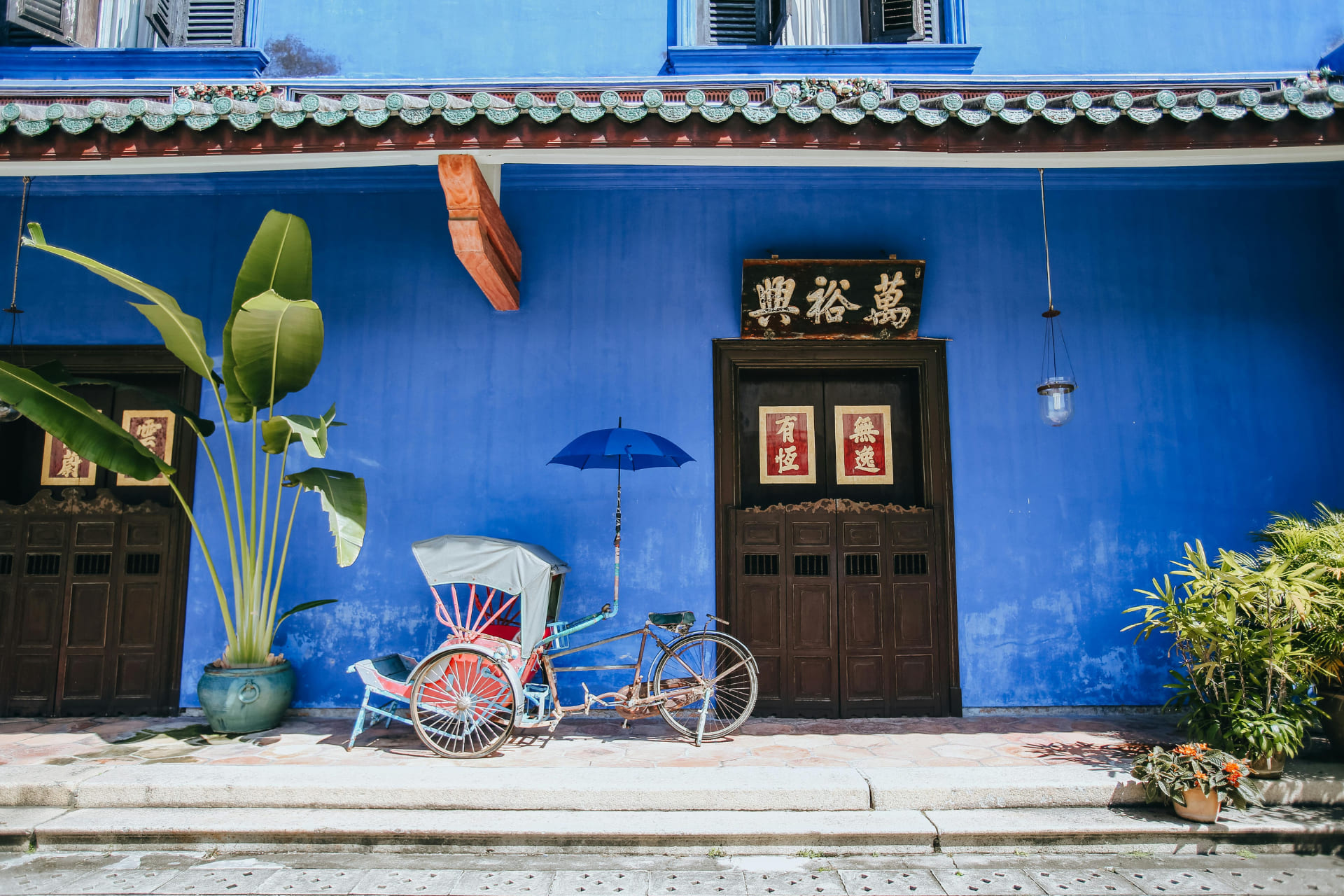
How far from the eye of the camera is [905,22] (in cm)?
741

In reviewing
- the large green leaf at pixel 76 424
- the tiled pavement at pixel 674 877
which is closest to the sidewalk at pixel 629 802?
the tiled pavement at pixel 674 877

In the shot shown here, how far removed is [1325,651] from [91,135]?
26.5 ft

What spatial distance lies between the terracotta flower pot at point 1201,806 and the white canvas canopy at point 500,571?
12.7 feet

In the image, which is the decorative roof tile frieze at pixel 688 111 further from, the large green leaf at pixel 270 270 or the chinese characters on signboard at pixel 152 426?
the chinese characters on signboard at pixel 152 426

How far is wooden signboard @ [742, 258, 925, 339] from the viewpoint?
6.50 m

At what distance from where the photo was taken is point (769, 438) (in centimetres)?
683

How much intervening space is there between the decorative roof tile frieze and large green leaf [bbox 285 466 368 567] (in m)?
2.23

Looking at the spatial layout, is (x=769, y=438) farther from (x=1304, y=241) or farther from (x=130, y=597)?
(x=130, y=597)

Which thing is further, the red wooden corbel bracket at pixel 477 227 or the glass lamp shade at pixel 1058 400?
the glass lamp shade at pixel 1058 400

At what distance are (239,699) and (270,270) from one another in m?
3.00

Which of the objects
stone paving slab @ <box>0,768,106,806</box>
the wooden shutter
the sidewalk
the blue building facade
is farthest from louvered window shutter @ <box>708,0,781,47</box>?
stone paving slab @ <box>0,768,106,806</box>

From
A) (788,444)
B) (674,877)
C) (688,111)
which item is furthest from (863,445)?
(674,877)

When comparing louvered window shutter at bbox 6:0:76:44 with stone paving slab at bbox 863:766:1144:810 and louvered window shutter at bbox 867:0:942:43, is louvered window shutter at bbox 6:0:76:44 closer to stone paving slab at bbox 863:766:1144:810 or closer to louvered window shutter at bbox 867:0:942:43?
louvered window shutter at bbox 867:0:942:43

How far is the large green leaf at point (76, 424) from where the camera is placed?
5184mm
